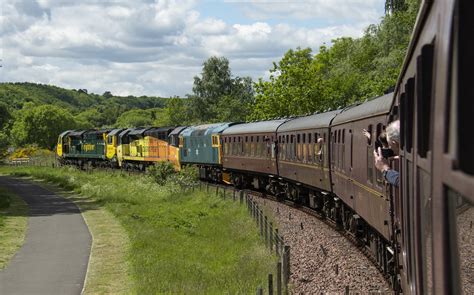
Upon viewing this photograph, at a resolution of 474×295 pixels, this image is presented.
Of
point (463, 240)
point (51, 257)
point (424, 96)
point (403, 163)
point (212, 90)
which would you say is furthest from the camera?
point (212, 90)

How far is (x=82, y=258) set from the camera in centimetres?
1919

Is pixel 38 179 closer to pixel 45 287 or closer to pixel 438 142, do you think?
pixel 45 287

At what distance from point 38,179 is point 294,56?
25755 mm

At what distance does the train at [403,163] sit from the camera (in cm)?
248

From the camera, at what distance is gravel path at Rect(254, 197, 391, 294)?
1356 cm

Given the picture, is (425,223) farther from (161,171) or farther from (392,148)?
(161,171)

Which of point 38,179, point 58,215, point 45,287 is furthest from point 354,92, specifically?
point 45,287

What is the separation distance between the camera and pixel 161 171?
1753 inches

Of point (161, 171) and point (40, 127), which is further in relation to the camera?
point (40, 127)

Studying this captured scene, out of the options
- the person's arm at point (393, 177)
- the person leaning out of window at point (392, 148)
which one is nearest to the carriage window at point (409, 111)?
the person leaning out of window at point (392, 148)

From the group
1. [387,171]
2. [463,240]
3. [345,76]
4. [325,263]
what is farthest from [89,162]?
[463,240]

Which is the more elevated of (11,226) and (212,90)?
(212,90)

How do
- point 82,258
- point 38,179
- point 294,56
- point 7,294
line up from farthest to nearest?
1. point 294,56
2. point 38,179
3. point 82,258
4. point 7,294

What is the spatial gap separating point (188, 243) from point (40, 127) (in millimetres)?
119761
